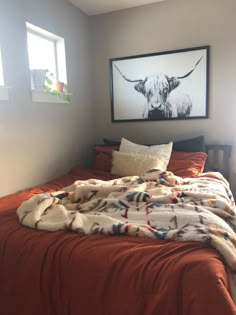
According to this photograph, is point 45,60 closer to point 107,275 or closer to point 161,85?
point 161,85

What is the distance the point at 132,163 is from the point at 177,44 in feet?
4.42

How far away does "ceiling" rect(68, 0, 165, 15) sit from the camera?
272cm

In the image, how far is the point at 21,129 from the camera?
2170 mm

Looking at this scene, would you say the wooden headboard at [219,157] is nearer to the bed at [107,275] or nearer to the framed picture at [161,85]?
the framed picture at [161,85]

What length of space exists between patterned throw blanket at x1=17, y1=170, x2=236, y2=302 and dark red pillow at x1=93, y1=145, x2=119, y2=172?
872mm

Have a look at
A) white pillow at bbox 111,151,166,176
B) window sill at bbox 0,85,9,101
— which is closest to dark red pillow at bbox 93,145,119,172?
white pillow at bbox 111,151,166,176

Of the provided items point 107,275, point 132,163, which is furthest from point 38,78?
point 107,275

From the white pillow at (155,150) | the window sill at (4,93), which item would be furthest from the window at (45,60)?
the white pillow at (155,150)

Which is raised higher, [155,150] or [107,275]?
[155,150]

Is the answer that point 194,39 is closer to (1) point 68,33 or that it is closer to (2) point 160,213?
(1) point 68,33

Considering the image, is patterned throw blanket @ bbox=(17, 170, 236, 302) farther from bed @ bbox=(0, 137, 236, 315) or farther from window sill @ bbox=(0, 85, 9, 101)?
window sill @ bbox=(0, 85, 9, 101)

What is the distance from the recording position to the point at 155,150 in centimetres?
251

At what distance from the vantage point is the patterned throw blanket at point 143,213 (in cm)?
115

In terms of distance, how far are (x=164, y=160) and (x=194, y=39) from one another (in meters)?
1.29
